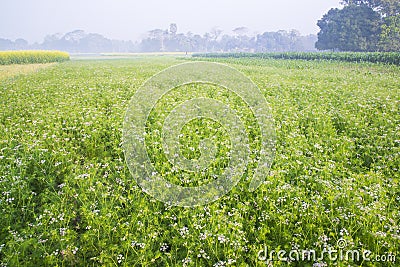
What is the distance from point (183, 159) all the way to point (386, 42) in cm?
5756

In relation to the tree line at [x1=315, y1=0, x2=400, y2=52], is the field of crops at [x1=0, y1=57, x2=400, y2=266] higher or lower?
lower

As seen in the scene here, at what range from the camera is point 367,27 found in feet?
180

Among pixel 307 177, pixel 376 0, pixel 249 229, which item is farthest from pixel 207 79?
pixel 376 0


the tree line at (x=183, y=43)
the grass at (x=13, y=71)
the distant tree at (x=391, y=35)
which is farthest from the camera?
the tree line at (x=183, y=43)

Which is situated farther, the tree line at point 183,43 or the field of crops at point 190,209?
the tree line at point 183,43

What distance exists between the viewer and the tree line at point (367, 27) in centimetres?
5047

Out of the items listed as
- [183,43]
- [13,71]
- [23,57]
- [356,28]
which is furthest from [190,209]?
[183,43]

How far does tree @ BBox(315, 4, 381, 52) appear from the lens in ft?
180

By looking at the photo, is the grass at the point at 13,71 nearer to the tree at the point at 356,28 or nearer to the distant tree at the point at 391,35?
the distant tree at the point at 391,35

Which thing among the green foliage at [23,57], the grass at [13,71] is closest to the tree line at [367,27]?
the grass at [13,71]

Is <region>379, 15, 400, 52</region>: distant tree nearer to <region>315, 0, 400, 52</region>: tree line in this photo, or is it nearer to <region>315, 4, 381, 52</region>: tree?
<region>315, 0, 400, 52</region>: tree line

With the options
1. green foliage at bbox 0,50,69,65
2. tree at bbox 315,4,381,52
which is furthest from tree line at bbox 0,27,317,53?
green foliage at bbox 0,50,69,65

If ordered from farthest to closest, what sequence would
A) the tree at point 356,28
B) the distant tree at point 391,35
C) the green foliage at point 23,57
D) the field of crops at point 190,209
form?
the tree at point 356,28
the distant tree at point 391,35
the green foliage at point 23,57
the field of crops at point 190,209

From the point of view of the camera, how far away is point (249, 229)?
159 inches
